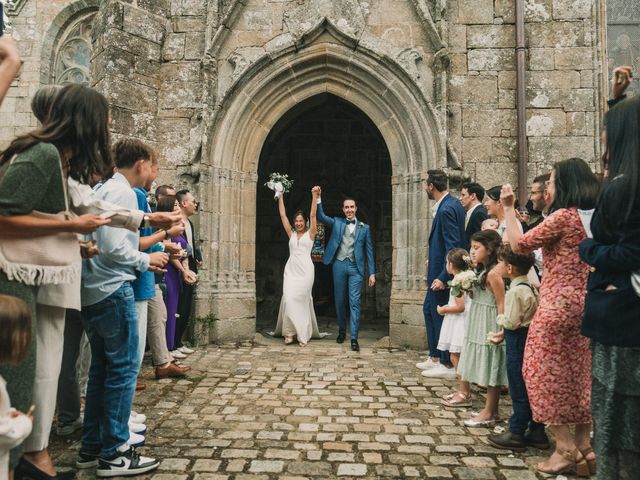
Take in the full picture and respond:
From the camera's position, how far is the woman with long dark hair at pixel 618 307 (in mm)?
1934

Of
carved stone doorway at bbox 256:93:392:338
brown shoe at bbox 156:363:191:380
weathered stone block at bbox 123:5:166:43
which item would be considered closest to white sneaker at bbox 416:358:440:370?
brown shoe at bbox 156:363:191:380

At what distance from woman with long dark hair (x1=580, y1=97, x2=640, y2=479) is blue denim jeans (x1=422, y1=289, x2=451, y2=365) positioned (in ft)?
9.72

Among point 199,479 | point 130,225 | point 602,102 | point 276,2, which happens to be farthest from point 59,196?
point 602,102

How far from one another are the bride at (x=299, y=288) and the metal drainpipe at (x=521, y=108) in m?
2.64

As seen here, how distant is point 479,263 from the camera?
3826mm

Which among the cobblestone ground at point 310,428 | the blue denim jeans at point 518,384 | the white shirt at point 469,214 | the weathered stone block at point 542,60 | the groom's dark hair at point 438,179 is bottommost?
the cobblestone ground at point 310,428

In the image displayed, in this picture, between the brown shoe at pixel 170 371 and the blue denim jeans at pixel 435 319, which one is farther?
the blue denim jeans at pixel 435 319

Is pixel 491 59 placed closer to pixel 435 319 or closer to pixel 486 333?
pixel 435 319

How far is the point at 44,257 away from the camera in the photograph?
2.08 metres

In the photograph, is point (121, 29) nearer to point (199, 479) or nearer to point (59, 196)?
point (59, 196)

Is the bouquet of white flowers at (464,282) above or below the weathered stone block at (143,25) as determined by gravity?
below

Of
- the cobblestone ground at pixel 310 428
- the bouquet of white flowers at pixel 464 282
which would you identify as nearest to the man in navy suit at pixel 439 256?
the cobblestone ground at pixel 310 428

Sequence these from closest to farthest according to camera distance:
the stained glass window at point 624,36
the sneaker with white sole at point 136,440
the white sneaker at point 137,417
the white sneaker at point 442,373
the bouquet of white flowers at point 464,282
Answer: the sneaker with white sole at point 136,440
the white sneaker at point 137,417
the bouquet of white flowers at point 464,282
the white sneaker at point 442,373
the stained glass window at point 624,36

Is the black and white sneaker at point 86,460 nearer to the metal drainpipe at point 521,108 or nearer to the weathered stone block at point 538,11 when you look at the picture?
the metal drainpipe at point 521,108
